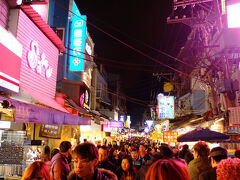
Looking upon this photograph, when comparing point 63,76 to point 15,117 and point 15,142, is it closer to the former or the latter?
point 15,142

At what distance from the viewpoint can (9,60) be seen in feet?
24.2

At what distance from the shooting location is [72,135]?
15.7 m

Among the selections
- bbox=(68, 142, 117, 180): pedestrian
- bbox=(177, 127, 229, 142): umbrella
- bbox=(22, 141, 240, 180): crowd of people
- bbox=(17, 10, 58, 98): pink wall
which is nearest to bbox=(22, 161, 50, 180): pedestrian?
bbox=(22, 141, 240, 180): crowd of people

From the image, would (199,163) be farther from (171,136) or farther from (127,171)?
(171,136)

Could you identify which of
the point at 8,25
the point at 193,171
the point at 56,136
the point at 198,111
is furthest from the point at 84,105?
the point at 193,171

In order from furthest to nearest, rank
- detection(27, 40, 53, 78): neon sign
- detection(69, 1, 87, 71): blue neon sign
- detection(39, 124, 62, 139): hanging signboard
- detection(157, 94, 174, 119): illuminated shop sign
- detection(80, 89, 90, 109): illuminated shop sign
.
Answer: detection(157, 94, 174, 119): illuminated shop sign, detection(80, 89, 90, 109): illuminated shop sign, detection(69, 1, 87, 71): blue neon sign, detection(39, 124, 62, 139): hanging signboard, detection(27, 40, 53, 78): neon sign

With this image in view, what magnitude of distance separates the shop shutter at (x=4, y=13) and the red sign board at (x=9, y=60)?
894mm

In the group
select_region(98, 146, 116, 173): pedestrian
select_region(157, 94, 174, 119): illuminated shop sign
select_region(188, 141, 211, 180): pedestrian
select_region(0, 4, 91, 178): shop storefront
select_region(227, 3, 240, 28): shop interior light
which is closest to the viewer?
select_region(188, 141, 211, 180): pedestrian

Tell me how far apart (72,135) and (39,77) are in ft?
21.6

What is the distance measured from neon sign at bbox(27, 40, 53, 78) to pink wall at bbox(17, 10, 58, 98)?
0.15m

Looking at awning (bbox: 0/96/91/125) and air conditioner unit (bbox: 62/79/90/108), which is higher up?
air conditioner unit (bbox: 62/79/90/108)

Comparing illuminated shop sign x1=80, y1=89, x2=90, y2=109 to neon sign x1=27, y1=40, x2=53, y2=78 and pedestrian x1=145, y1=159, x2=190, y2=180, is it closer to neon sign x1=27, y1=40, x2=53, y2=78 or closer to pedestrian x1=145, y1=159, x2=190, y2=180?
neon sign x1=27, y1=40, x2=53, y2=78

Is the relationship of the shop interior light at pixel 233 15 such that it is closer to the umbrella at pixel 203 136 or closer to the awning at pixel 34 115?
the umbrella at pixel 203 136

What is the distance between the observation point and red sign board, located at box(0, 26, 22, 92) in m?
6.88
